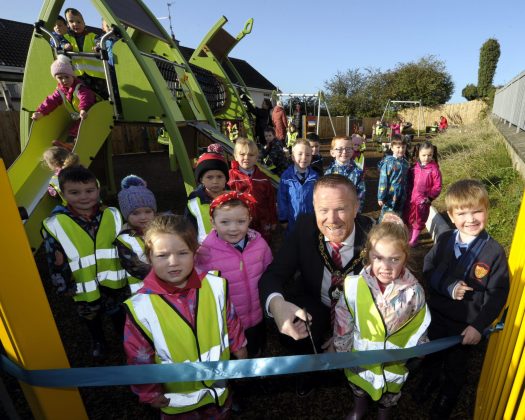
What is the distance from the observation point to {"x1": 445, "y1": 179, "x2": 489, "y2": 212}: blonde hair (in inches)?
75.2

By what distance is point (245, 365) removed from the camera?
1279mm

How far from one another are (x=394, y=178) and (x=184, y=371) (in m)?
4.38

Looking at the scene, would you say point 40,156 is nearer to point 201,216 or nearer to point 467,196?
point 201,216

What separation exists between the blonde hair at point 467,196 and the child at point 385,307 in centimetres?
52

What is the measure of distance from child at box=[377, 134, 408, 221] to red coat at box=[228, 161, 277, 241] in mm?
1953

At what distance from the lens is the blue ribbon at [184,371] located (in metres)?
1.22

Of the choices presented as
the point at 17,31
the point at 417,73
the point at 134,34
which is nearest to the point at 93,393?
the point at 134,34

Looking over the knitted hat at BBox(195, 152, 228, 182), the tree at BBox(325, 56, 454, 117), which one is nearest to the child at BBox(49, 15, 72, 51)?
the knitted hat at BBox(195, 152, 228, 182)

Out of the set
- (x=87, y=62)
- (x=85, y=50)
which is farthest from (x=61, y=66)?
(x=85, y=50)

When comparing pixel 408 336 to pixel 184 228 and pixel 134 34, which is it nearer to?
pixel 184 228

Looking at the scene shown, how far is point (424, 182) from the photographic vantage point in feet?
15.6

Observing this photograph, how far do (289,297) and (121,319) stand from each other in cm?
168

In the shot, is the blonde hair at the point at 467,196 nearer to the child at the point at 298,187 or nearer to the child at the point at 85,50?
the child at the point at 298,187

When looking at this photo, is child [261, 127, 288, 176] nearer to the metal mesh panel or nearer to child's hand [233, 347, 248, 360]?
the metal mesh panel
